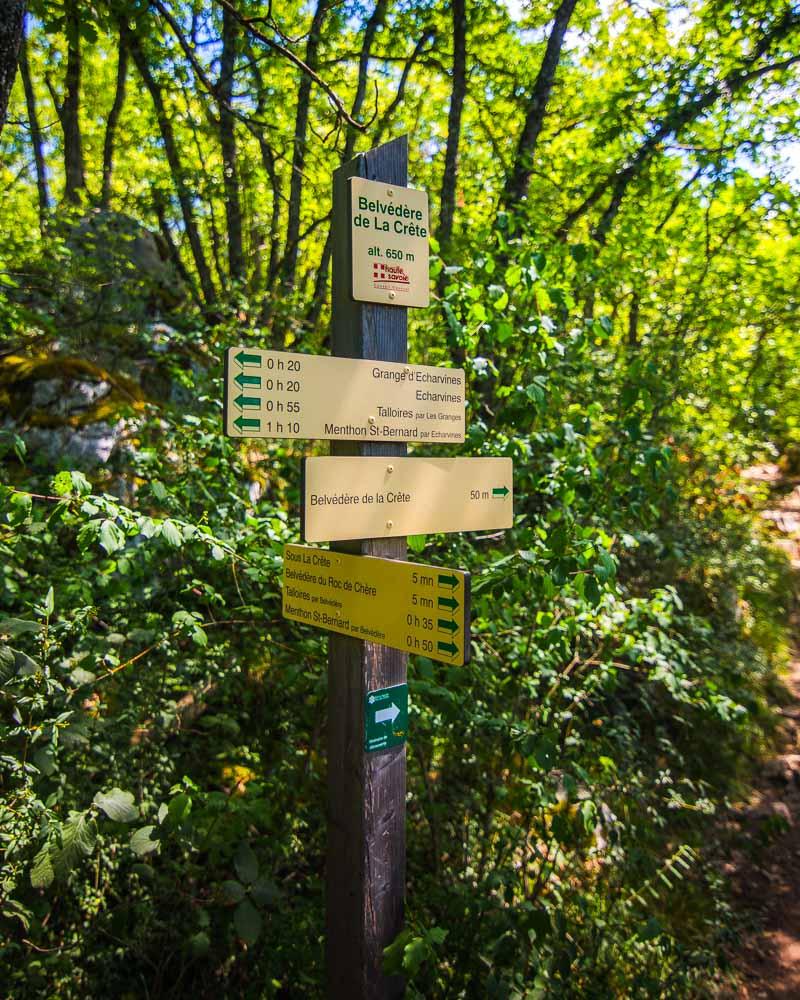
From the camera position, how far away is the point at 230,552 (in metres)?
2.59

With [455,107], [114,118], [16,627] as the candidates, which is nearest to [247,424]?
[16,627]

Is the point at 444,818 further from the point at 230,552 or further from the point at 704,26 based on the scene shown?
the point at 704,26

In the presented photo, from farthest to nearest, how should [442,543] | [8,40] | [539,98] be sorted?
1. [539,98]
2. [442,543]
3. [8,40]

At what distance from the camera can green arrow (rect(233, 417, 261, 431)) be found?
1.84m

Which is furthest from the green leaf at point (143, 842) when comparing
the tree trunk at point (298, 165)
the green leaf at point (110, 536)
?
the tree trunk at point (298, 165)

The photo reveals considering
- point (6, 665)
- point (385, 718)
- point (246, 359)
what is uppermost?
point (246, 359)

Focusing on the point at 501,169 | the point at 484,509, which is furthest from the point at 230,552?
the point at 501,169

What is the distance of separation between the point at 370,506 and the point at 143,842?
1.31 meters

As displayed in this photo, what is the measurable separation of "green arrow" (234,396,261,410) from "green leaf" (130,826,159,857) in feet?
4.65

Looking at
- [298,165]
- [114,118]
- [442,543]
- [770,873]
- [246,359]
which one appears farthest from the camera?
[114,118]

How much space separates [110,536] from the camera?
2043 millimetres

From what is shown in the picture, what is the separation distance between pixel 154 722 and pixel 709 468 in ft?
19.7

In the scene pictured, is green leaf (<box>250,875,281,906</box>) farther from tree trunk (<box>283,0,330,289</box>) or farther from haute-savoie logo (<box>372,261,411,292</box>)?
tree trunk (<box>283,0,330,289</box>)

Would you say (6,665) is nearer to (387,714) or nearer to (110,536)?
(110,536)
